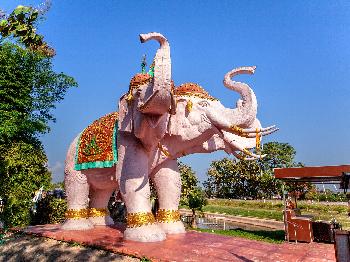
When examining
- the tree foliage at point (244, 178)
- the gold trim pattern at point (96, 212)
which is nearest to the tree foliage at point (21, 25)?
the gold trim pattern at point (96, 212)

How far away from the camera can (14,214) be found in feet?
34.0

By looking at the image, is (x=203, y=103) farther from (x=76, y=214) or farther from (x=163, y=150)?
(x=76, y=214)

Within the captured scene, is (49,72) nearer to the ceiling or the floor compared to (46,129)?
nearer to the ceiling

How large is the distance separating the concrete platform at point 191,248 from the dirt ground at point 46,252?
0.34 feet

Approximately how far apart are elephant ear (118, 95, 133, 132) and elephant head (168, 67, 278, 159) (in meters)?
0.76

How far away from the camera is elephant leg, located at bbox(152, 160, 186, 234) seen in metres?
6.49

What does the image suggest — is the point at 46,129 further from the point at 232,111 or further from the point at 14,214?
the point at 232,111

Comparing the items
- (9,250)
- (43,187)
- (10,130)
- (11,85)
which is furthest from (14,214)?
(11,85)

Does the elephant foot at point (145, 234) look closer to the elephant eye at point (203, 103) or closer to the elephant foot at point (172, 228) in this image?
the elephant foot at point (172, 228)

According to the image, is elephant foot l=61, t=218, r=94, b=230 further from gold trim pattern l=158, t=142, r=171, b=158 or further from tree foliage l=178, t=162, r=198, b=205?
tree foliage l=178, t=162, r=198, b=205

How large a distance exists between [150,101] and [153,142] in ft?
4.04

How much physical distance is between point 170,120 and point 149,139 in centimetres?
A: 52

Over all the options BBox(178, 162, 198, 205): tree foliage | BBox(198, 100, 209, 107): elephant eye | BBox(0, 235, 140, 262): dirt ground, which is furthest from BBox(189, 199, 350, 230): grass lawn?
BBox(0, 235, 140, 262): dirt ground

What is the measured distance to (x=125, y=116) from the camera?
6.07 meters
